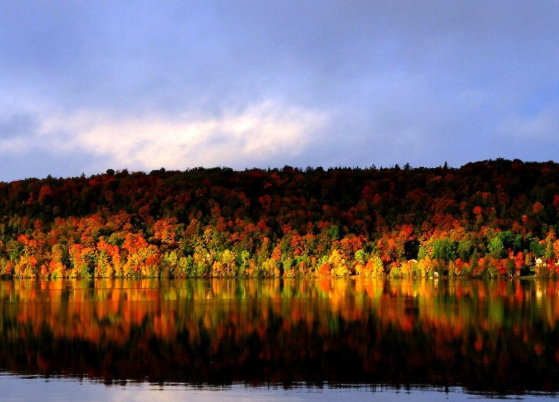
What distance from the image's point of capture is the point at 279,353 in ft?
133

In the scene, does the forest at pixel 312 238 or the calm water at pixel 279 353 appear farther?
the forest at pixel 312 238

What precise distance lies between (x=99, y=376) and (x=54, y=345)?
9.68m

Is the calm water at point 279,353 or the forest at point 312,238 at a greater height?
the forest at point 312,238

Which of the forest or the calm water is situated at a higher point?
the forest

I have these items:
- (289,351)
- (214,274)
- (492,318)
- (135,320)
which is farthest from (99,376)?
(214,274)

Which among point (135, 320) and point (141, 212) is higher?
point (141, 212)

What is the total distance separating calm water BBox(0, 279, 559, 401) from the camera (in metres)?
31.8

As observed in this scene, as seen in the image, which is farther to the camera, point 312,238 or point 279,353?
point 312,238

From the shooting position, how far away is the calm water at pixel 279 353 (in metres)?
31.8

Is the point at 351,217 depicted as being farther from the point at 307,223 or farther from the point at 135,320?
the point at 135,320

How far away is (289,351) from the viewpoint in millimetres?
41156

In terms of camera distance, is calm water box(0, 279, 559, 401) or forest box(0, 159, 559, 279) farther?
forest box(0, 159, 559, 279)

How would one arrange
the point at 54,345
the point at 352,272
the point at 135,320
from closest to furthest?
the point at 54,345, the point at 135,320, the point at 352,272

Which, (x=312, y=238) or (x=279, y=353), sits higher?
(x=312, y=238)
